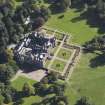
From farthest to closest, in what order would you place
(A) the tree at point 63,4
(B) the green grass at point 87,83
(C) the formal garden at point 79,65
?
(A) the tree at point 63,4 < (B) the green grass at point 87,83 < (C) the formal garden at point 79,65

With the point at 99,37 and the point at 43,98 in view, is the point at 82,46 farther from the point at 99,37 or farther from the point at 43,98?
the point at 43,98

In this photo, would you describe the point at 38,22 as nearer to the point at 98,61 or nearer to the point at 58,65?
the point at 58,65

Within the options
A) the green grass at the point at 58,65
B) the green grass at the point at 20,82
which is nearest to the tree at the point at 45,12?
the green grass at the point at 58,65

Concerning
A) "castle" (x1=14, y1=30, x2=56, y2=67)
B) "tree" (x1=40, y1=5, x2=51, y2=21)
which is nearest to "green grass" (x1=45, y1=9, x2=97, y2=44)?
"tree" (x1=40, y1=5, x2=51, y2=21)

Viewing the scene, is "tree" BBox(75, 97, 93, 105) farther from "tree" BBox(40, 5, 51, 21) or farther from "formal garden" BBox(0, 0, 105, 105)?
"tree" BBox(40, 5, 51, 21)

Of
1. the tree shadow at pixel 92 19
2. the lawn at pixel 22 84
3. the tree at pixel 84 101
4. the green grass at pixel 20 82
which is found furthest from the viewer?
the tree shadow at pixel 92 19

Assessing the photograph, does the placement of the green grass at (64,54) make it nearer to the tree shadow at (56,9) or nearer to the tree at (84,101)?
the tree shadow at (56,9)
